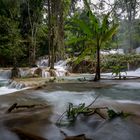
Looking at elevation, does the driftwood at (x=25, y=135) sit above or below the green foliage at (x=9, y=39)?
below

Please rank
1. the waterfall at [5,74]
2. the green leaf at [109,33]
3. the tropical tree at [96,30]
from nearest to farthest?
Answer: the tropical tree at [96,30], the green leaf at [109,33], the waterfall at [5,74]

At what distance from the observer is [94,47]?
9.09 meters

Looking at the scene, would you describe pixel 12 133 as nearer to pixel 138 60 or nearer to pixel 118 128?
pixel 118 128

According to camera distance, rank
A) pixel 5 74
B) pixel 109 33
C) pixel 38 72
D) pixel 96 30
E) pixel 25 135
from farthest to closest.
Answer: pixel 5 74, pixel 38 72, pixel 109 33, pixel 96 30, pixel 25 135

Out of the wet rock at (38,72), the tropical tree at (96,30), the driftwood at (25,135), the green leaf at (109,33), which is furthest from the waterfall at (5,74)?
the driftwood at (25,135)

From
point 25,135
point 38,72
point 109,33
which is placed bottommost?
point 25,135

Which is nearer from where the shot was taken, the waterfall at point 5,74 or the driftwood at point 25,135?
the driftwood at point 25,135

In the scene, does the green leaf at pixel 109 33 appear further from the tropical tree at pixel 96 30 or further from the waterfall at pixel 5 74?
the waterfall at pixel 5 74

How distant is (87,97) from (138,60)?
13.7 metres

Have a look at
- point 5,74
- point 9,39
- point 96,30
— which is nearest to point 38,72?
point 5,74

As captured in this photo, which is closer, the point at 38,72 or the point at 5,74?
the point at 38,72

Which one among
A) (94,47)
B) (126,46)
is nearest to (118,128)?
(94,47)

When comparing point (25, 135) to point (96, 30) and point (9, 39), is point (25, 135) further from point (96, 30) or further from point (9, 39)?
point (9, 39)

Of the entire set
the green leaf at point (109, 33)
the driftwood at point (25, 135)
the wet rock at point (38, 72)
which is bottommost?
the driftwood at point (25, 135)
